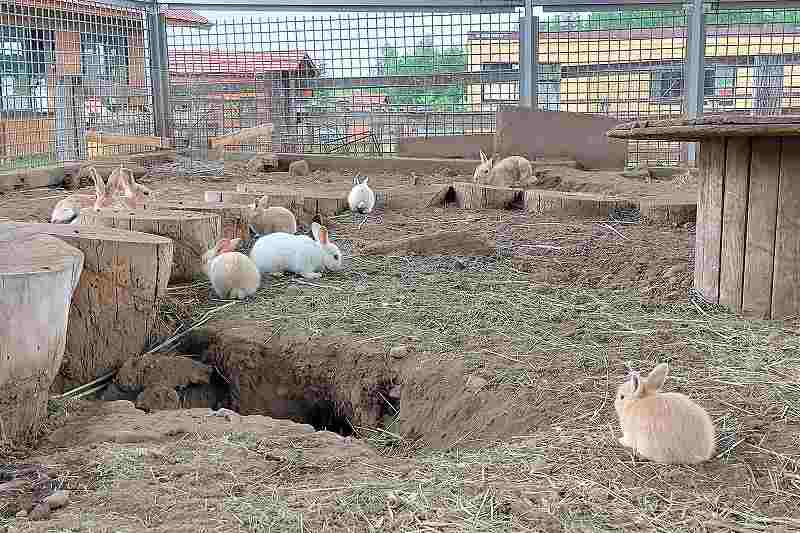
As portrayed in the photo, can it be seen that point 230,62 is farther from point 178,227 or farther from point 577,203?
point 178,227

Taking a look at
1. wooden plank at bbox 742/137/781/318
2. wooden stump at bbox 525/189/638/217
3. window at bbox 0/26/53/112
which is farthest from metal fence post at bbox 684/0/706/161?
window at bbox 0/26/53/112

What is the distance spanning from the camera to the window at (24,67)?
966cm

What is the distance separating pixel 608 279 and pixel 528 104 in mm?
6432

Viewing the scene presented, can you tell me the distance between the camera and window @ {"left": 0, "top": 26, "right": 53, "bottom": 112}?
9664mm

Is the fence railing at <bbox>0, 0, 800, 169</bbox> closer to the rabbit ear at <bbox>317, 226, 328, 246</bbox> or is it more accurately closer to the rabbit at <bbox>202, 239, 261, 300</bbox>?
the rabbit ear at <bbox>317, 226, 328, 246</bbox>

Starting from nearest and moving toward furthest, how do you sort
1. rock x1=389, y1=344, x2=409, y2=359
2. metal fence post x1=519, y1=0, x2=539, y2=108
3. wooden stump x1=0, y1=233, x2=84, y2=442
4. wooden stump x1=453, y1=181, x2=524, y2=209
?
wooden stump x1=0, y1=233, x2=84, y2=442 < rock x1=389, y1=344, x2=409, y2=359 < wooden stump x1=453, y1=181, x2=524, y2=209 < metal fence post x1=519, y1=0, x2=539, y2=108

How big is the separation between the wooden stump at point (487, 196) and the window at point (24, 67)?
509 cm

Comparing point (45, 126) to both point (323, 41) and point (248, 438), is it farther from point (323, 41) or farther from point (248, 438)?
point (248, 438)

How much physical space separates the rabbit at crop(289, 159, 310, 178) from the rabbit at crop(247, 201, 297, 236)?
13.1 feet

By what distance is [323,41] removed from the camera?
Answer: 1168 centimetres

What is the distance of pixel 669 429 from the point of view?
2.65 meters

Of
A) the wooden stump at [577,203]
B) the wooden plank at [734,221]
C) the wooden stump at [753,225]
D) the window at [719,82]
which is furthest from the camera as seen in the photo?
the window at [719,82]

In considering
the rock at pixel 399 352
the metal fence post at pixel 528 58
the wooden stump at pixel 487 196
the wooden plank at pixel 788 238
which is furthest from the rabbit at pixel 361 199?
the wooden plank at pixel 788 238

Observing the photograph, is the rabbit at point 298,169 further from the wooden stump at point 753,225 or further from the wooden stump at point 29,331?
the wooden stump at point 29,331
